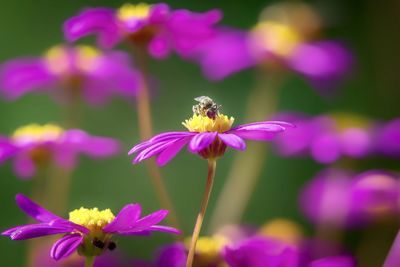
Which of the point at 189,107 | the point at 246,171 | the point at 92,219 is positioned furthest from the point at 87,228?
the point at 189,107

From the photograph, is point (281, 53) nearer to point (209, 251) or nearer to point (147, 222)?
point (209, 251)

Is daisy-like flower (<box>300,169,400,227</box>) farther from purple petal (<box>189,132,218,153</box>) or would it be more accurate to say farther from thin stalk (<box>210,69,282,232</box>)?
purple petal (<box>189,132,218,153</box>)

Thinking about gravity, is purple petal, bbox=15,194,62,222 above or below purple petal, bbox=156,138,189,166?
below

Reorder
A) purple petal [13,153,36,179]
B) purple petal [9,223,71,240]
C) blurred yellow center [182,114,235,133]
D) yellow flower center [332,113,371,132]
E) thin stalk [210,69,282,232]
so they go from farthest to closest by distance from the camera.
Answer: yellow flower center [332,113,371,132] → thin stalk [210,69,282,232] → purple petal [13,153,36,179] → blurred yellow center [182,114,235,133] → purple petal [9,223,71,240]

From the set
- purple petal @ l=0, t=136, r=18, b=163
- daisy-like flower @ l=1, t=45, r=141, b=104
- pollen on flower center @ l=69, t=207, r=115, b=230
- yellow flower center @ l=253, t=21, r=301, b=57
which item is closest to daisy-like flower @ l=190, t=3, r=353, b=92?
yellow flower center @ l=253, t=21, r=301, b=57

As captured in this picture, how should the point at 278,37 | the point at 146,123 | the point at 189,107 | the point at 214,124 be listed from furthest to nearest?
1. the point at 189,107
2. the point at 278,37
3. the point at 146,123
4. the point at 214,124

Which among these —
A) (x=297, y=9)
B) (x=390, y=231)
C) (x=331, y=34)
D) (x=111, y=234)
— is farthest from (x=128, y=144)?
(x=111, y=234)
